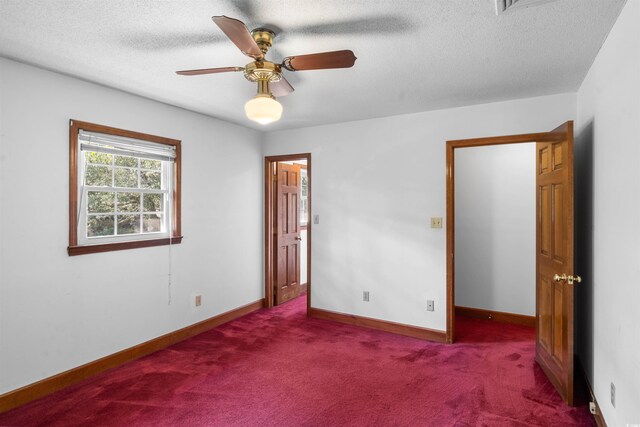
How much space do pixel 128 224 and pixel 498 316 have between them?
4144mm

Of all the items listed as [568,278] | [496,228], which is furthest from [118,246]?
[496,228]

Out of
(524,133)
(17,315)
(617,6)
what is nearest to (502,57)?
(617,6)

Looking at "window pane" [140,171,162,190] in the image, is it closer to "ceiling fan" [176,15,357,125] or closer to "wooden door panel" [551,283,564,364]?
"ceiling fan" [176,15,357,125]

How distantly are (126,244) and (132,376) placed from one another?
110 centimetres

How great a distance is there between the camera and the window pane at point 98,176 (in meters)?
3.02

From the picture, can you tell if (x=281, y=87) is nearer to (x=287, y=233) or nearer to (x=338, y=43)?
(x=338, y=43)

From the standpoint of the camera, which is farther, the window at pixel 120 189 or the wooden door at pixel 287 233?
the wooden door at pixel 287 233

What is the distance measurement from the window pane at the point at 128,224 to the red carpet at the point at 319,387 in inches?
46.0

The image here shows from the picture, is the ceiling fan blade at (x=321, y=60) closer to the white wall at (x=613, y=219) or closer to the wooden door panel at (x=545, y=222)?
the white wall at (x=613, y=219)

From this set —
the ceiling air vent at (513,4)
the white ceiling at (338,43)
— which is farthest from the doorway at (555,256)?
the ceiling air vent at (513,4)

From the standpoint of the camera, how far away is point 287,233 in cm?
523

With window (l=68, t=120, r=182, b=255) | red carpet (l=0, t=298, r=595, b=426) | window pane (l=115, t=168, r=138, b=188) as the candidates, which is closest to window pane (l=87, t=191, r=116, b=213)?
window (l=68, t=120, r=182, b=255)

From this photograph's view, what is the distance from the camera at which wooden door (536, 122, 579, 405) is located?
8.21 ft

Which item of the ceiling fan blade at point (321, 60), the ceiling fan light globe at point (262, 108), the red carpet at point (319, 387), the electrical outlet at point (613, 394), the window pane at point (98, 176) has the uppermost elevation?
the ceiling fan blade at point (321, 60)
